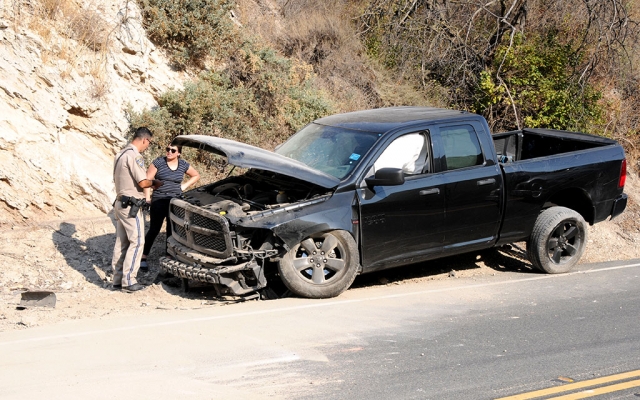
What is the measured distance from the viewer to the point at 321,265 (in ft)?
28.1

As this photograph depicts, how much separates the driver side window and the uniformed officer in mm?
2843

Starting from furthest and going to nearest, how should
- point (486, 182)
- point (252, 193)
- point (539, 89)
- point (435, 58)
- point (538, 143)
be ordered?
point (435, 58) < point (539, 89) < point (538, 143) < point (486, 182) < point (252, 193)

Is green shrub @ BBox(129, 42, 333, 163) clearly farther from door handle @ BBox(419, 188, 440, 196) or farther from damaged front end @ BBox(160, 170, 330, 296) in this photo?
door handle @ BBox(419, 188, 440, 196)

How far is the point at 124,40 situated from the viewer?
13195 millimetres

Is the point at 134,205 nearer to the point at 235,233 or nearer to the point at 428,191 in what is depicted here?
the point at 235,233

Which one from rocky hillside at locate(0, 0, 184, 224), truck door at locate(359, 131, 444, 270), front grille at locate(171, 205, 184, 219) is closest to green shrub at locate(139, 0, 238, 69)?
rocky hillside at locate(0, 0, 184, 224)

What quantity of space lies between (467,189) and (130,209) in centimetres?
402

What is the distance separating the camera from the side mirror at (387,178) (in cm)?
850

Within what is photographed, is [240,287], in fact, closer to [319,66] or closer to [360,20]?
[319,66]

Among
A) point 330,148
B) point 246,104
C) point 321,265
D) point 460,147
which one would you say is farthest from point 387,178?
point 246,104

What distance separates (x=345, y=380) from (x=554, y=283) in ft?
14.7

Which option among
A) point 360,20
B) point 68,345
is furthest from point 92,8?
point 68,345

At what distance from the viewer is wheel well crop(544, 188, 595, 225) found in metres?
10.3

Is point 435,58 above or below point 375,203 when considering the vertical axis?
above
